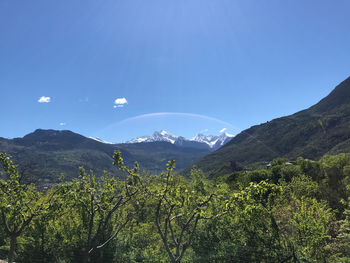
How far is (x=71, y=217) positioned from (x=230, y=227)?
58.0 feet

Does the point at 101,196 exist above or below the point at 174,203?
above

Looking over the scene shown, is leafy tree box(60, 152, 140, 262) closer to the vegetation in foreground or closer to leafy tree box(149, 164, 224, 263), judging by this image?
the vegetation in foreground

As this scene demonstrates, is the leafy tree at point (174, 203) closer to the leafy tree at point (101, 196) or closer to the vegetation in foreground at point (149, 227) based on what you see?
the vegetation in foreground at point (149, 227)

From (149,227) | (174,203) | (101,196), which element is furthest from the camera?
(149,227)

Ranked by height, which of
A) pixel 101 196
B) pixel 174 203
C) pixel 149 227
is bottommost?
pixel 149 227

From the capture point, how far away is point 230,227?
19.4 meters

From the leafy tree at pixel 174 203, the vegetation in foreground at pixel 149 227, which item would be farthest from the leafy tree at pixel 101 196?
the leafy tree at pixel 174 203

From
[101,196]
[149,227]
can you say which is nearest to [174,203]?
[101,196]

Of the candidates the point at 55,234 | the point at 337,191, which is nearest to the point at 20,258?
the point at 55,234

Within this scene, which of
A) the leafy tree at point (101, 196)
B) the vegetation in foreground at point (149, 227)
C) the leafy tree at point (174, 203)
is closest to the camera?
the leafy tree at point (174, 203)

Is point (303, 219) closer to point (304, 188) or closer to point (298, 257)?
point (298, 257)

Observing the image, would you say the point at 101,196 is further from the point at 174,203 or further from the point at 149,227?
the point at 149,227

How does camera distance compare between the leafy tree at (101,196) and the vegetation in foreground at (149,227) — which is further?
the vegetation in foreground at (149,227)

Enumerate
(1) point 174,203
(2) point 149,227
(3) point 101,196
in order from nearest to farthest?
(1) point 174,203 → (3) point 101,196 → (2) point 149,227
